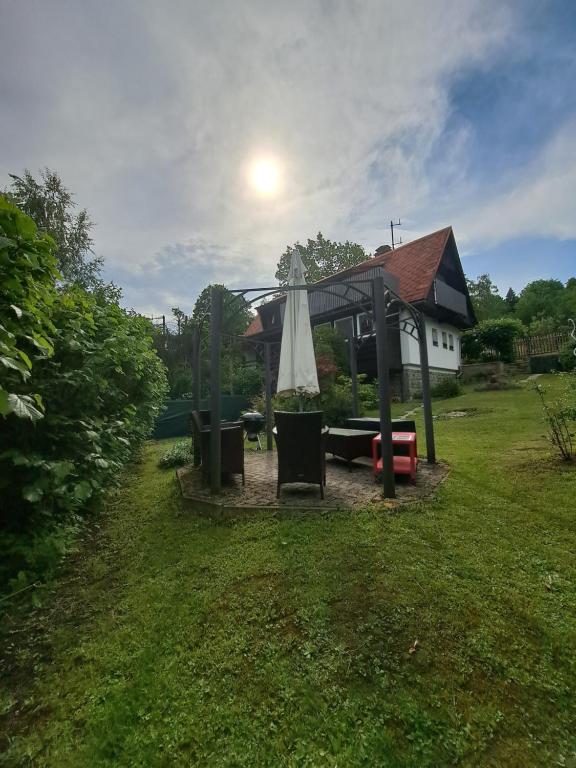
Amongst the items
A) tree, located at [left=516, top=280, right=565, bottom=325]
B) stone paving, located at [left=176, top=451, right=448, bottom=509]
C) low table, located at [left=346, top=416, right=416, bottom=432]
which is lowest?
stone paving, located at [left=176, top=451, right=448, bottom=509]

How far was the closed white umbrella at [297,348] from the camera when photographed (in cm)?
548

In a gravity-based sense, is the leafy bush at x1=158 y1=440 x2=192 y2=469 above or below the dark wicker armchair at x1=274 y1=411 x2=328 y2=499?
below

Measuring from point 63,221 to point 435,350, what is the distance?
18.4 metres

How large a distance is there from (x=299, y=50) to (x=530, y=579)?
7351 millimetres

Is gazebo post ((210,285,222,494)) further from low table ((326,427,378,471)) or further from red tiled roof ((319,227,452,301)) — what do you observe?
red tiled roof ((319,227,452,301))

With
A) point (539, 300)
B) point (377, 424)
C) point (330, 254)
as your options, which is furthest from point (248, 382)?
point (539, 300)

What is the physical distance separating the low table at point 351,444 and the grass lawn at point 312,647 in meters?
1.98

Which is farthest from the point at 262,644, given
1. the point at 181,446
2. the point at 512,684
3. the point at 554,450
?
the point at 181,446

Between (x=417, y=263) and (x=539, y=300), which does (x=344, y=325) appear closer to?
(x=417, y=263)

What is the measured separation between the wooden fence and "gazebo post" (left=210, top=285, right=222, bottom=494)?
19193mm

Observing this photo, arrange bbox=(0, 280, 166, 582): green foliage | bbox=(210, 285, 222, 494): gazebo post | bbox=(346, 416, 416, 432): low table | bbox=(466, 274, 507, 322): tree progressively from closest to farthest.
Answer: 1. bbox=(0, 280, 166, 582): green foliage
2. bbox=(210, 285, 222, 494): gazebo post
3. bbox=(346, 416, 416, 432): low table
4. bbox=(466, 274, 507, 322): tree

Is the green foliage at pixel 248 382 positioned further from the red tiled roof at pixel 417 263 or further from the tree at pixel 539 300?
the tree at pixel 539 300

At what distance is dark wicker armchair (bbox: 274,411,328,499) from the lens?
13.2ft

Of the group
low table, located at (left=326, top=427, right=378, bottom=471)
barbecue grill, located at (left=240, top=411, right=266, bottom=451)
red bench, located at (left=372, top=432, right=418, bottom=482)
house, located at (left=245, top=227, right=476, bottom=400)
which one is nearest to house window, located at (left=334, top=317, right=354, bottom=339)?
house, located at (left=245, top=227, right=476, bottom=400)
